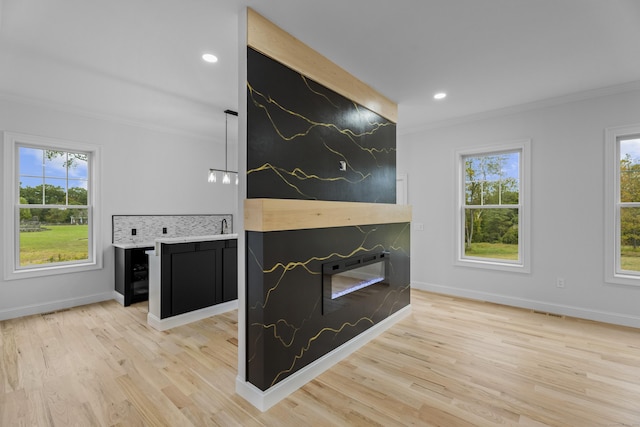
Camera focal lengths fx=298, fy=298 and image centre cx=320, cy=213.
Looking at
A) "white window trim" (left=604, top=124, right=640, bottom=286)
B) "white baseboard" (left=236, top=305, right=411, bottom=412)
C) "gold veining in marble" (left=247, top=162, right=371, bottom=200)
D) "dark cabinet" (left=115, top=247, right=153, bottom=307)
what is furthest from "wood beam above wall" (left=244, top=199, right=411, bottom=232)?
"dark cabinet" (left=115, top=247, right=153, bottom=307)

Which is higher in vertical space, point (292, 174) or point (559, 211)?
point (292, 174)

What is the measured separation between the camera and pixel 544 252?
394 cm

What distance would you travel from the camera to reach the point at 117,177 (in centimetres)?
454

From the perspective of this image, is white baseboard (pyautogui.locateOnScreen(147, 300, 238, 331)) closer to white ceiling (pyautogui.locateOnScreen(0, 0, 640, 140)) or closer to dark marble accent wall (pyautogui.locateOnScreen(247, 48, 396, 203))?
dark marble accent wall (pyautogui.locateOnScreen(247, 48, 396, 203))

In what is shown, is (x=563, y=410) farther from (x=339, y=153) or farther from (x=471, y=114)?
(x=471, y=114)

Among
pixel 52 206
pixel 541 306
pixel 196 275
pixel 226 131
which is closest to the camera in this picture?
pixel 196 275

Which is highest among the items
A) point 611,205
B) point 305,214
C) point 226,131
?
point 226,131

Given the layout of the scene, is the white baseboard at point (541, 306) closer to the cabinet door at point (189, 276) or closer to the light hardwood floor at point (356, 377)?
the light hardwood floor at point (356, 377)

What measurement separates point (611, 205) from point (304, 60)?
3.90 metres

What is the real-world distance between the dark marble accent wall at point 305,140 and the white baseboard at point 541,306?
2.26 meters

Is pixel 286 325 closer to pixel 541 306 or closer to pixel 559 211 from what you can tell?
pixel 541 306

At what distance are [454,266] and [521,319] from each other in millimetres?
1157

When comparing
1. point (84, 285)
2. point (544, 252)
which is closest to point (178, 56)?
point (84, 285)

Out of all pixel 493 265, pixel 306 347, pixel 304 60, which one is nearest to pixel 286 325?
pixel 306 347
